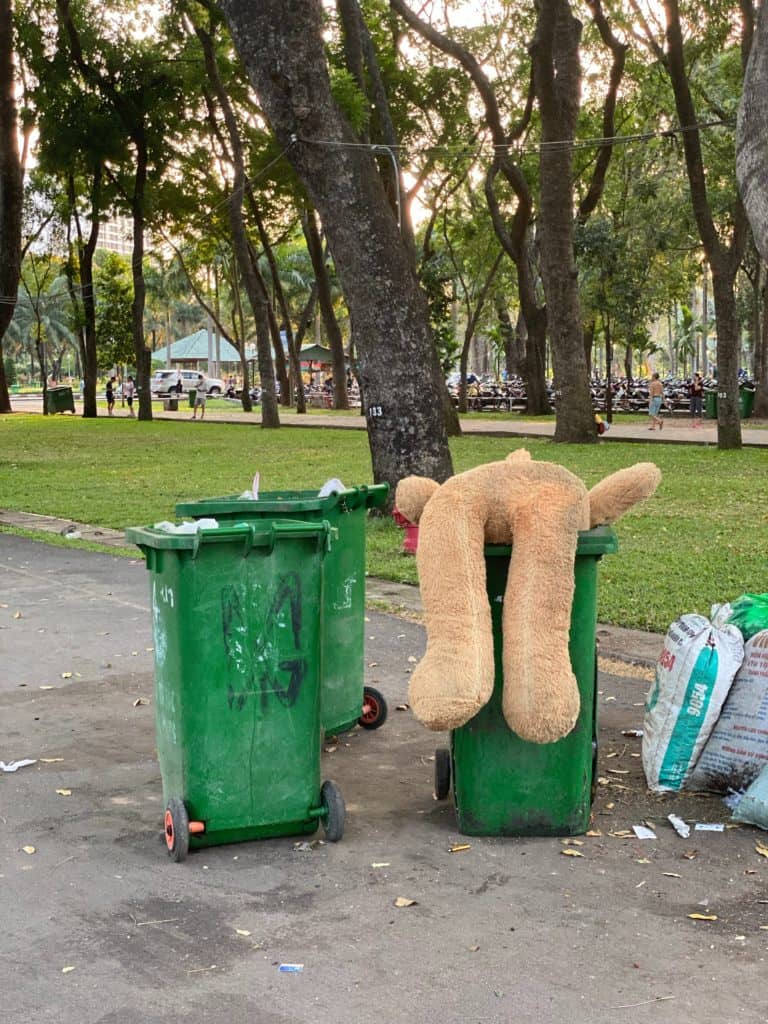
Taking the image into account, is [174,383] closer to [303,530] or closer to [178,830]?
[303,530]

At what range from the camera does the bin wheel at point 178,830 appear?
4.00 meters

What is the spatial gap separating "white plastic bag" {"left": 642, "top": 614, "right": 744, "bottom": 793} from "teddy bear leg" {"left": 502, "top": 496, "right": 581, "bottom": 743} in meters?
0.77

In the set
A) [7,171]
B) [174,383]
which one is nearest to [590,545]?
[7,171]

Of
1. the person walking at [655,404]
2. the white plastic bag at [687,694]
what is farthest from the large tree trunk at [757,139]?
the person walking at [655,404]

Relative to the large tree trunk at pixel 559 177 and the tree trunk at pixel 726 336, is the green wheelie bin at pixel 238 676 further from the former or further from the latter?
the large tree trunk at pixel 559 177

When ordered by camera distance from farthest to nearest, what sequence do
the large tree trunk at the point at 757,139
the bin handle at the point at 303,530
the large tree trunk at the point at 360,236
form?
the large tree trunk at the point at 360,236, the large tree trunk at the point at 757,139, the bin handle at the point at 303,530

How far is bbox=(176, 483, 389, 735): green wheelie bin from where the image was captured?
195 inches

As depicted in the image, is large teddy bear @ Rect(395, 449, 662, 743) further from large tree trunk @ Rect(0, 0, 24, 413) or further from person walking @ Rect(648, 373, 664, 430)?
person walking @ Rect(648, 373, 664, 430)

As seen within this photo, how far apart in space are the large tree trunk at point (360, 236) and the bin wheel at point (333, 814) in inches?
249

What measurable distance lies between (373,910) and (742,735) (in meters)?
1.62

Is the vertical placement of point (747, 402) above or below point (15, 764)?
above

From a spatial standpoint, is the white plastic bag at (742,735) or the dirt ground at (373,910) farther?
the white plastic bag at (742,735)

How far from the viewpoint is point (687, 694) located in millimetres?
4543

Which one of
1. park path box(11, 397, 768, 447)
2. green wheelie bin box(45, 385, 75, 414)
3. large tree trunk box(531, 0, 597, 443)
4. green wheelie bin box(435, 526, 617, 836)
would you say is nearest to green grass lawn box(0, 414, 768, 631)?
park path box(11, 397, 768, 447)
